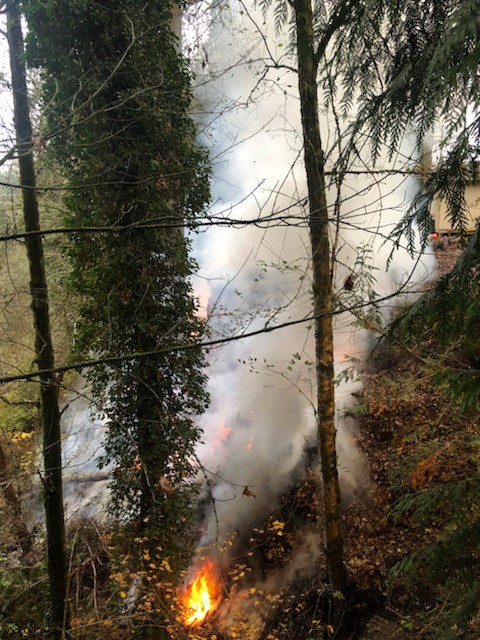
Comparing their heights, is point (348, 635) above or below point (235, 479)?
below

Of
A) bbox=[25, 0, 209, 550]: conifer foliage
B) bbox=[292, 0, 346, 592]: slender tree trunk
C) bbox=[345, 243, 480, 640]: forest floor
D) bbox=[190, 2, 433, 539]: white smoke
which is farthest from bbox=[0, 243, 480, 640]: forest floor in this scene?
bbox=[25, 0, 209, 550]: conifer foliage

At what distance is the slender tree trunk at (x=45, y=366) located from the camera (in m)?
5.04

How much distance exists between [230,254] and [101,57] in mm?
9021

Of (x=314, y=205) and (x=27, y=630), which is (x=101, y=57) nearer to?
(x=314, y=205)

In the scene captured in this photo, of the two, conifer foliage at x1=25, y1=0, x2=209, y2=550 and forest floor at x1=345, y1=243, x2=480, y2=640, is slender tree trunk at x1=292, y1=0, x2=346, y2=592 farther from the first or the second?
conifer foliage at x1=25, y1=0, x2=209, y2=550

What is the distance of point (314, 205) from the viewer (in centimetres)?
556

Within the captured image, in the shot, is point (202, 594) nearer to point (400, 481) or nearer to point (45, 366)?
point (400, 481)

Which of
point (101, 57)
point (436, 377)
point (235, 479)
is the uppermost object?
point (101, 57)

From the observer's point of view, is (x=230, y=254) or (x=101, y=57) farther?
(x=230, y=254)

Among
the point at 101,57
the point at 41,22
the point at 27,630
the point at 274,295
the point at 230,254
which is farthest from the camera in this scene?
the point at 230,254

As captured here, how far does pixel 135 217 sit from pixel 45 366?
2.53 meters

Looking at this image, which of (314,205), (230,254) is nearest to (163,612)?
(314,205)

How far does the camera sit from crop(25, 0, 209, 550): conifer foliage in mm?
5750

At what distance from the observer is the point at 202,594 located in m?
7.82
